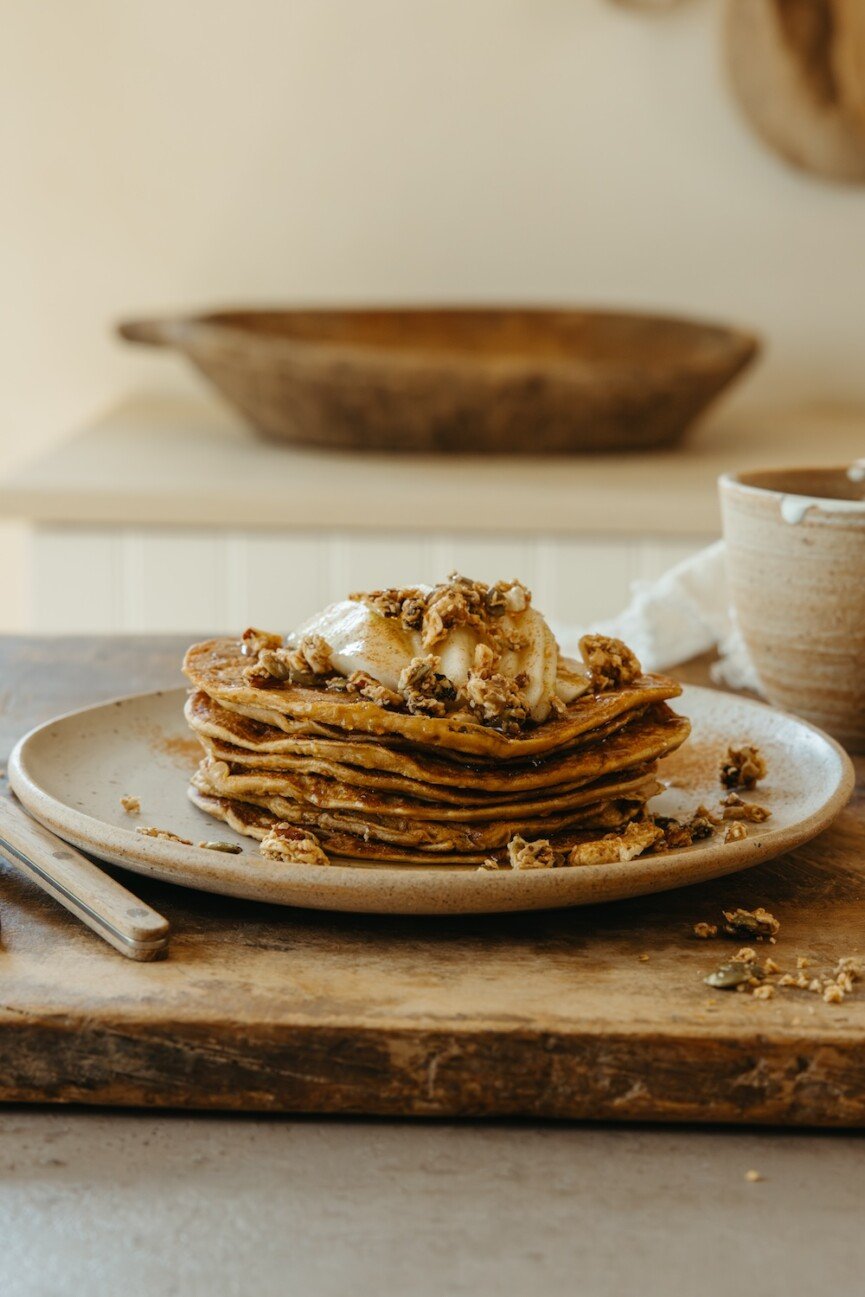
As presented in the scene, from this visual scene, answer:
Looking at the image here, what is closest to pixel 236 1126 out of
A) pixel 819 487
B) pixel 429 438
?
pixel 819 487

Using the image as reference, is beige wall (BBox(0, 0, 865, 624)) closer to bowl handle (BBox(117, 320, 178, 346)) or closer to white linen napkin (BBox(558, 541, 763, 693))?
bowl handle (BBox(117, 320, 178, 346))

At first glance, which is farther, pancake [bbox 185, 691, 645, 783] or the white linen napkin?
the white linen napkin

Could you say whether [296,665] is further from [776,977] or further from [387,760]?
[776,977]

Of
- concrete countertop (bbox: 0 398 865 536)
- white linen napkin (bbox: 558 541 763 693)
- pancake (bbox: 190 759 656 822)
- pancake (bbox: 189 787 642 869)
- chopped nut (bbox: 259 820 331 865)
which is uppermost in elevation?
pancake (bbox: 190 759 656 822)

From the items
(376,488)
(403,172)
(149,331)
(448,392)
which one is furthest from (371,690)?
(403,172)

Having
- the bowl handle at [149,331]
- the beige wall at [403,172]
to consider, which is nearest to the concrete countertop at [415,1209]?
the bowl handle at [149,331]

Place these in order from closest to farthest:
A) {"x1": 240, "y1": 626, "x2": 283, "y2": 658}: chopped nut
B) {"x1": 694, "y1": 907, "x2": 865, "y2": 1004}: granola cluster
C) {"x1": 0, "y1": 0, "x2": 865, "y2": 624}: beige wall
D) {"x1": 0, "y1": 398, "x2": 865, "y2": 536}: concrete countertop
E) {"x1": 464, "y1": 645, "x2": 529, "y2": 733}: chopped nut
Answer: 1. {"x1": 694, "y1": 907, "x2": 865, "y2": 1004}: granola cluster
2. {"x1": 464, "y1": 645, "x2": 529, "y2": 733}: chopped nut
3. {"x1": 240, "y1": 626, "x2": 283, "y2": 658}: chopped nut
4. {"x1": 0, "y1": 398, "x2": 865, "y2": 536}: concrete countertop
5. {"x1": 0, "y1": 0, "x2": 865, "y2": 624}: beige wall

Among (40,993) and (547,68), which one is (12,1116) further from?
(547,68)

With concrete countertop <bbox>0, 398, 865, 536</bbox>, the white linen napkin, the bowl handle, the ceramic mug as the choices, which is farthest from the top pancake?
the bowl handle

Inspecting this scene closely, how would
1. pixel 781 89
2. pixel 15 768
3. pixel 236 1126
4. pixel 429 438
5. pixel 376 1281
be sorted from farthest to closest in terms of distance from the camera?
pixel 781 89 < pixel 429 438 < pixel 15 768 < pixel 236 1126 < pixel 376 1281
